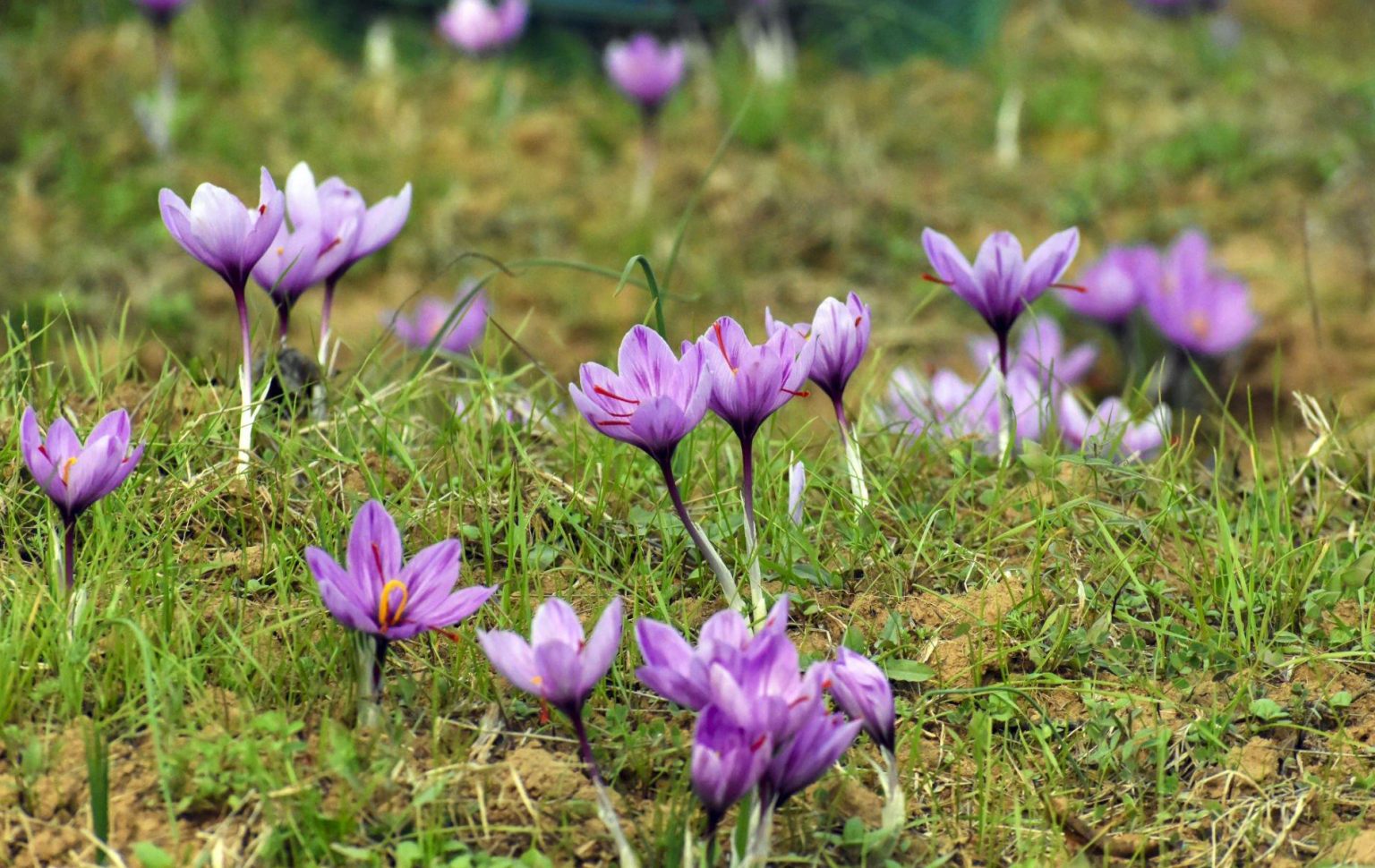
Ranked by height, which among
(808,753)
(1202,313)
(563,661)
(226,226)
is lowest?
(1202,313)

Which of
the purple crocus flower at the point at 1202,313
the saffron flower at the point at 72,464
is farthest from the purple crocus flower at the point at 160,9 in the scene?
the saffron flower at the point at 72,464

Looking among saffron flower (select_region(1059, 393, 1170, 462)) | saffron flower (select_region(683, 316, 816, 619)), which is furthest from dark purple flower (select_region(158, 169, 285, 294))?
saffron flower (select_region(1059, 393, 1170, 462))

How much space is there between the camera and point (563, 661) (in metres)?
1.55

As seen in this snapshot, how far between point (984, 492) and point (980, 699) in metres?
0.42

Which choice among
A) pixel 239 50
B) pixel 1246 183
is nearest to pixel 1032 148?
pixel 1246 183

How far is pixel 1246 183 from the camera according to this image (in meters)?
5.00

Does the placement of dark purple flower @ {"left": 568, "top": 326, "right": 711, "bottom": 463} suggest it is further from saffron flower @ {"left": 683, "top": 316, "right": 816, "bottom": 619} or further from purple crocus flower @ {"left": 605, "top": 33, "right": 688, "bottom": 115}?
purple crocus flower @ {"left": 605, "top": 33, "right": 688, "bottom": 115}

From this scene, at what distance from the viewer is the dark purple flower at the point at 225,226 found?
1.97 meters

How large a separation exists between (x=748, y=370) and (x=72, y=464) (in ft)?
2.58

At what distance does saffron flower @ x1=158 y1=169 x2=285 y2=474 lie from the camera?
6.47ft

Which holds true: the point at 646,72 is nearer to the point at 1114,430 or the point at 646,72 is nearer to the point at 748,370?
the point at 1114,430

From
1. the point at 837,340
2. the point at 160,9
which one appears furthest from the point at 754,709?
the point at 160,9

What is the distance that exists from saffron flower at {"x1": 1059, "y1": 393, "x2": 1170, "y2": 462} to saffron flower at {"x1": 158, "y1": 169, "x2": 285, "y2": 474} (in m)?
1.23

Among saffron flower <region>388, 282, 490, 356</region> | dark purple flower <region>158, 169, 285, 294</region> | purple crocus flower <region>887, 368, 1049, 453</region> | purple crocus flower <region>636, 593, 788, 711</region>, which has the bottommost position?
saffron flower <region>388, 282, 490, 356</region>
